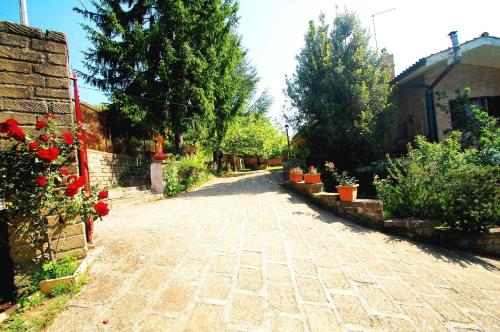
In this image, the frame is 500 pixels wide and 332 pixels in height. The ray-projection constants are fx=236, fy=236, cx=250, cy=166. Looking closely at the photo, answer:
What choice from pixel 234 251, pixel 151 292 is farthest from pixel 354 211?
pixel 151 292

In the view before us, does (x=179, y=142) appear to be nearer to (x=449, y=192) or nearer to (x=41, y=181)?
(x=41, y=181)

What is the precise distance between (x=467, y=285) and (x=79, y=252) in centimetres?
459

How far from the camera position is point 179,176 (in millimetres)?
10148

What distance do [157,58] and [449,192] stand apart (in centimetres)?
1144

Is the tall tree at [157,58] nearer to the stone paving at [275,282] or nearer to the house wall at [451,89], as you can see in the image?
the stone paving at [275,282]

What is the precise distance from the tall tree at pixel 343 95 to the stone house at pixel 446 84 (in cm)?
112

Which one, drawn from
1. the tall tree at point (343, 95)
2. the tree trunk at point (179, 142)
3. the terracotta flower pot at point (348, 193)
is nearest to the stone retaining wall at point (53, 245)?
the terracotta flower pot at point (348, 193)

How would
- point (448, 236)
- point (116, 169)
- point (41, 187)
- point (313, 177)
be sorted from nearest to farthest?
point (41, 187), point (448, 236), point (313, 177), point (116, 169)

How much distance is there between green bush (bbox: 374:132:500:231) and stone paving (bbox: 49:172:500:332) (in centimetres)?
69

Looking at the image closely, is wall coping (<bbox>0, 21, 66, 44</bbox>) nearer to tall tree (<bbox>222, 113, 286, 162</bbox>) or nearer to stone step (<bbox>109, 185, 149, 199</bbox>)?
stone step (<bbox>109, 185, 149, 199</bbox>)

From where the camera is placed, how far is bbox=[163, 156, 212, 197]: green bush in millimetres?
9016

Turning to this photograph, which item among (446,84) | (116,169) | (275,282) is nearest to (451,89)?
(446,84)

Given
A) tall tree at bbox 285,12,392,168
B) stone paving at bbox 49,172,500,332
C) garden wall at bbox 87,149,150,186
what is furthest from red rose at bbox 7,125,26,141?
tall tree at bbox 285,12,392,168

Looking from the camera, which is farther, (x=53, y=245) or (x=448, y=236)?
(x=448, y=236)
